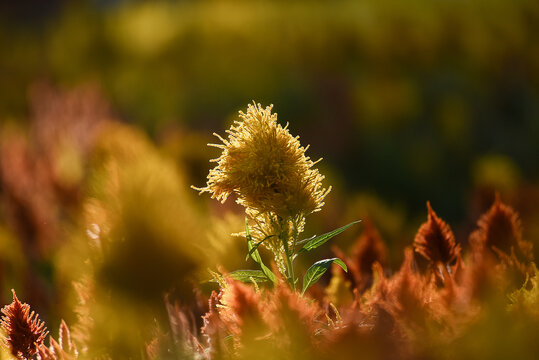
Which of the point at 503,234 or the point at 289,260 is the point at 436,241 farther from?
the point at 289,260

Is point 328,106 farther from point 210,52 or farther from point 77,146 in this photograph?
point 77,146

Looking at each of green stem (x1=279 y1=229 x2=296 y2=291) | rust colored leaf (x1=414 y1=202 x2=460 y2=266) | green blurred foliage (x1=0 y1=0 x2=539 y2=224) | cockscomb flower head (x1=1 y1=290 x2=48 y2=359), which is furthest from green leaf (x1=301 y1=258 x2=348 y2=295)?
green blurred foliage (x1=0 y1=0 x2=539 y2=224)

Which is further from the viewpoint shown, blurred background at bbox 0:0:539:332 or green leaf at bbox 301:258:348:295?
blurred background at bbox 0:0:539:332

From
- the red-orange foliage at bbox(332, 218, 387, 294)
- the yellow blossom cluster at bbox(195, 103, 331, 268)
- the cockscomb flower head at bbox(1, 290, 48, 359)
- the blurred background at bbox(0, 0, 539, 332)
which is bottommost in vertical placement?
the cockscomb flower head at bbox(1, 290, 48, 359)

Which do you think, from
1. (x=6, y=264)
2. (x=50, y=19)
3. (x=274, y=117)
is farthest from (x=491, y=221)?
(x=50, y=19)

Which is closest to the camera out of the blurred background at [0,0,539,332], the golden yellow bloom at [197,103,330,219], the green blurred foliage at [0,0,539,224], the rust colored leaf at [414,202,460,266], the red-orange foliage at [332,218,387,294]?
the golden yellow bloom at [197,103,330,219]

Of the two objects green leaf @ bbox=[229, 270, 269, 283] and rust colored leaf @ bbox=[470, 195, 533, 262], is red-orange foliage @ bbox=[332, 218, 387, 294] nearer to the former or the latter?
rust colored leaf @ bbox=[470, 195, 533, 262]
